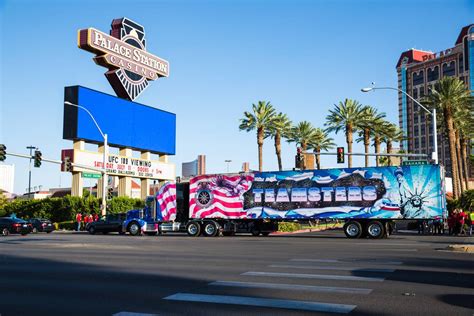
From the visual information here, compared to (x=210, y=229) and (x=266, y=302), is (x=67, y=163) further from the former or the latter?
(x=266, y=302)

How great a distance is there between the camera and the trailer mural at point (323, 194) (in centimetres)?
2627

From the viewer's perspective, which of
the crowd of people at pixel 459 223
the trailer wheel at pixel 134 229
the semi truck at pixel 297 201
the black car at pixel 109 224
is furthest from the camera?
the black car at pixel 109 224

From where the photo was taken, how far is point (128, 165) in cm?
5675

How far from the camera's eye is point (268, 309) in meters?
7.75

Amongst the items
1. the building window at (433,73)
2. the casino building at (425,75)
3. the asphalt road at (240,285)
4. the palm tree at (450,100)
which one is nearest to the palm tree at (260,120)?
the palm tree at (450,100)

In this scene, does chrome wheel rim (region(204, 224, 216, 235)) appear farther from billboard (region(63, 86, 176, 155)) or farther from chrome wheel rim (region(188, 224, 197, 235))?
billboard (region(63, 86, 176, 155))

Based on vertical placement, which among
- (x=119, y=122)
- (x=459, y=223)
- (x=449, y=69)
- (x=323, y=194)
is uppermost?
(x=449, y=69)

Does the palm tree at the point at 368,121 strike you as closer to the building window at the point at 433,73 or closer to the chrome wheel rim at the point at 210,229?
the chrome wheel rim at the point at 210,229

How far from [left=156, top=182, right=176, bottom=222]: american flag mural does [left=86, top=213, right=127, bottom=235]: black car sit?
488cm

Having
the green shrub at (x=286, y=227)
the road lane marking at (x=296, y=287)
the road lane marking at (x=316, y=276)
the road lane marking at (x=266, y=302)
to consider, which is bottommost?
the road lane marking at (x=266, y=302)

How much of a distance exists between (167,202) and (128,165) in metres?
25.5

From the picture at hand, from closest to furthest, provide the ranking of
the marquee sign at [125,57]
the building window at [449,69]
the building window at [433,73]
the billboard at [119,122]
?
the billboard at [119,122], the marquee sign at [125,57], the building window at [449,69], the building window at [433,73]

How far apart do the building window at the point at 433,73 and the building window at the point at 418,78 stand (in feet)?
9.88

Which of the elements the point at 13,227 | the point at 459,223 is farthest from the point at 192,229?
the point at 459,223
